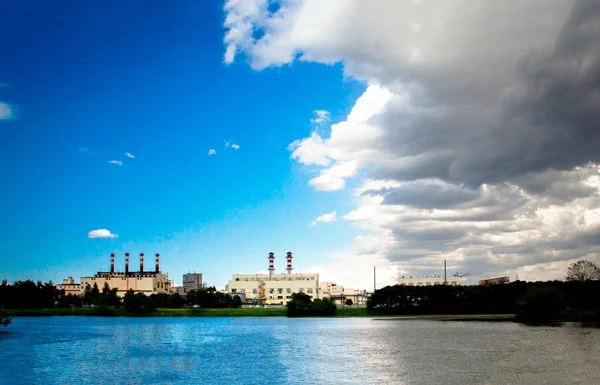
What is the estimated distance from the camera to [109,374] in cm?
4191

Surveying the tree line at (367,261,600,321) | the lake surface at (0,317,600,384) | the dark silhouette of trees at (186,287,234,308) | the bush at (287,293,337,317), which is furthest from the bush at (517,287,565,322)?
the dark silhouette of trees at (186,287,234,308)

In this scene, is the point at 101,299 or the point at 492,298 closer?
the point at 492,298

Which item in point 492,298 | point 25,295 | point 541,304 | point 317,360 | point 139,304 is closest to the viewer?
point 317,360

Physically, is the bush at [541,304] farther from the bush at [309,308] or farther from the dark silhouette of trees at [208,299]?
the dark silhouette of trees at [208,299]

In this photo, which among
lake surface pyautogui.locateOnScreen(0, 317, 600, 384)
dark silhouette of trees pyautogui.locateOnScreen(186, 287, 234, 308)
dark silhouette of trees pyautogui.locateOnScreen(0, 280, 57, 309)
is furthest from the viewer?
dark silhouette of trees pyautogui.locateOnScreen(186, 287, 234, 308)

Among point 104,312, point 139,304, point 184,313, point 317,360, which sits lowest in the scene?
point 184,313

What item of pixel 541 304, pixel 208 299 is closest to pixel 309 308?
pixel 208 299

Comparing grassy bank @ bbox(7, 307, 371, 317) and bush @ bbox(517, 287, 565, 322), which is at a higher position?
bush @ bbox(517, 287, 565, 322)

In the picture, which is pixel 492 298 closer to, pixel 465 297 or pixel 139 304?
pixel 465 297

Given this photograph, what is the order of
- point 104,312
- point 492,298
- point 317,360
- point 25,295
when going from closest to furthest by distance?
point 317,360
point 492,298
point 104,312
point 25,295

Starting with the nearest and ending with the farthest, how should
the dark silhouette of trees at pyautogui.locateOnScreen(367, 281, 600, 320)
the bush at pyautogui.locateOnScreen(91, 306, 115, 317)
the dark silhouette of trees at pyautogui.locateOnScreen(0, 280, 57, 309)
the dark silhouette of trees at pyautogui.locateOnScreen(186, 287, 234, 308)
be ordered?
the dark silhouette of trees at pyautogui.locateOnScreen(367, 281, 600, 320), the bush at pyautogui.locateOnScreen(91, 306, 115, 317), the dark silhouette of trees at pyautogui.locateOnScreen(0, 280, 57, 309), the dark silhouette of trees at pyautogui.locateOnScreen(186, 287, 234, 308)

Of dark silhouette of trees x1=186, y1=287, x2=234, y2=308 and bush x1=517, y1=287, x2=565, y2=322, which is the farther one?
dark silhouette of trees x1=186, y1=287, x2=234, y2=308

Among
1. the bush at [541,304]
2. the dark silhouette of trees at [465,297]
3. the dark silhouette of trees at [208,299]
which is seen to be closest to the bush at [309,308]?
the dark silhouette of trees at [465,297]

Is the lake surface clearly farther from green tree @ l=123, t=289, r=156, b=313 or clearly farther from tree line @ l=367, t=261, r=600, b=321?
green tree @ l=123, t=289, r=156, b=313
